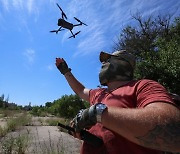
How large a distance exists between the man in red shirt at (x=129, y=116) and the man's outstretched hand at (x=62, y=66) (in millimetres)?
1198

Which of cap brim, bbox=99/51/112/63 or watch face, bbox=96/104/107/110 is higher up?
cap brim, bbox=99/51/112/63

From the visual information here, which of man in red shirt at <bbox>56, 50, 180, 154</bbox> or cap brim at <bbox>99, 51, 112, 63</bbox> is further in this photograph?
cap brim at <bbox>99, 51, 112, 63</bbox>

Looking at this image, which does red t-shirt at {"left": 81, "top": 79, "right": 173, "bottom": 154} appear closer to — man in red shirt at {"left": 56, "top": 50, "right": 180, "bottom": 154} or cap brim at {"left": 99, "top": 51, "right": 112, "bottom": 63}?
man in red shirt at {"left": 56, "top": 50, "right": 180, "bottom": 154}

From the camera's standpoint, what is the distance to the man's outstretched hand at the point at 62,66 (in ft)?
13.2

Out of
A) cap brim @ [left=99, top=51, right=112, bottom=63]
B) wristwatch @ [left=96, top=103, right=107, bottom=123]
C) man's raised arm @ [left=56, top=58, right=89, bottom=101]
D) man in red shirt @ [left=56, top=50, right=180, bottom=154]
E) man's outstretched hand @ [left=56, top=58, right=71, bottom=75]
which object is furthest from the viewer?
man's outstretched hand @ [left=56, top=58, right=71, bottom=75]

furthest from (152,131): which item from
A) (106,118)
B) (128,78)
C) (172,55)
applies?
(172,55)

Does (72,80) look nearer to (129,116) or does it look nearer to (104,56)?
(104,56)

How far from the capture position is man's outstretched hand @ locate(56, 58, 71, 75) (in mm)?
4035

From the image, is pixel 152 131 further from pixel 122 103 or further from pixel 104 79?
pixel 104 79

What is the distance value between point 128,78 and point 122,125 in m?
1.21

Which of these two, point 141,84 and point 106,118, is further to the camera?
point 141,84

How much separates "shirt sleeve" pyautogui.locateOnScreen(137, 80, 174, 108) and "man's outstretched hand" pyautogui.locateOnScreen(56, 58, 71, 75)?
1.91 metres

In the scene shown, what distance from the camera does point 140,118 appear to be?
Result: 158 centimetres

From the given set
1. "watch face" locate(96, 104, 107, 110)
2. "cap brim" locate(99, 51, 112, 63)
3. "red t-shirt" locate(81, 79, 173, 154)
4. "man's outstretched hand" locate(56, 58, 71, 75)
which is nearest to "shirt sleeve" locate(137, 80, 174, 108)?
"red t-shirt" locate(81, 79, 173, 154)
